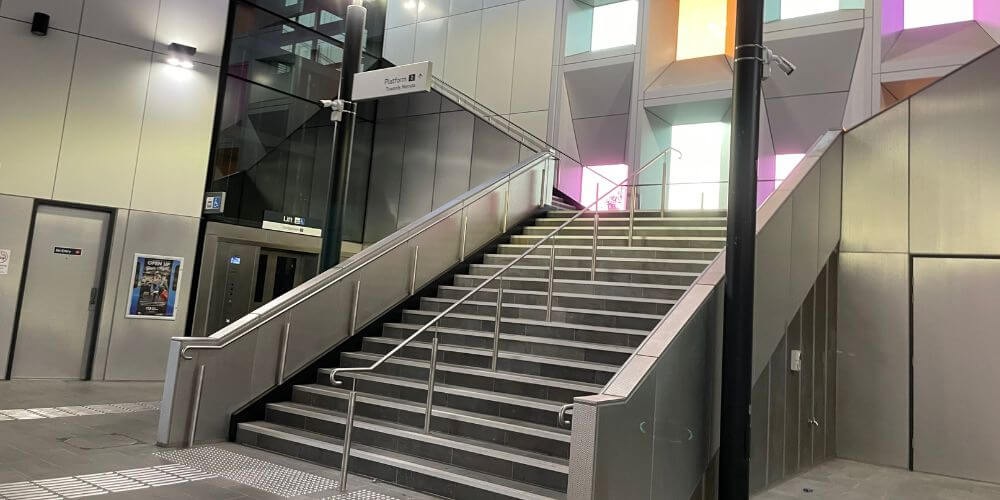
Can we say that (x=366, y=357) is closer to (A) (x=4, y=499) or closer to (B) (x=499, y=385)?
(B) (x=499, y=385)

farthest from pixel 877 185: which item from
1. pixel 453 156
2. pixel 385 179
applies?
pixel 385 179

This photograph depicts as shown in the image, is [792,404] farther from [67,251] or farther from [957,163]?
[67,251]

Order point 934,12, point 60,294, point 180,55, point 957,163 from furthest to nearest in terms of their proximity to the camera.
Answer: point 934,12 < point 180,55 < point 60,294 < point 957,163

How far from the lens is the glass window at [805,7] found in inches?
532

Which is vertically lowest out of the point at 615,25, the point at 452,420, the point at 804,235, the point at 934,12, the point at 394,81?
the point at 452,420

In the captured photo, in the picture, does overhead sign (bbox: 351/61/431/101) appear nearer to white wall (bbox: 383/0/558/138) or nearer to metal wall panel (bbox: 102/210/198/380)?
metal wall panel (bbox: 102/210/198/380)

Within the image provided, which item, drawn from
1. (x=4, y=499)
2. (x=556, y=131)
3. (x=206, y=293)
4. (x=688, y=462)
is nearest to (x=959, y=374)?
(x=688, y=462)

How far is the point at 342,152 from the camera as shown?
9.16 metres

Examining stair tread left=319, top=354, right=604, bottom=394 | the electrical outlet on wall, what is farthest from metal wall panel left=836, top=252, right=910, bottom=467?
stair tread left=319, top=354, right=604, bottom=394

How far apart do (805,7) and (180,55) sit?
12186 mm

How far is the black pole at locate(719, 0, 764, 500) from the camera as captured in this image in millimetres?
5277

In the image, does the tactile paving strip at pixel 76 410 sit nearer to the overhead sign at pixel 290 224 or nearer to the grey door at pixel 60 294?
the grey door at pixel 60 294

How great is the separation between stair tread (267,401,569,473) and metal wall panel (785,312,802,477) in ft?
10.2

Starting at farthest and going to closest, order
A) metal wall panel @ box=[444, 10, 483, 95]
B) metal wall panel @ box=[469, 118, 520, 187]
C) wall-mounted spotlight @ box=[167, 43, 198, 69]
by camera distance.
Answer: metal wall panel @ box=[444, 10, 483, 95] < metal wall panel @ box=[469, 118, 520, 187] < wall-mounted spotlight @ box=[167, 43, 198, 69]
